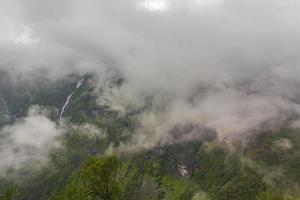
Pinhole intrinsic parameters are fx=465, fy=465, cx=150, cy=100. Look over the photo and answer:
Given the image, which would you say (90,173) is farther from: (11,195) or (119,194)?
(11,195)

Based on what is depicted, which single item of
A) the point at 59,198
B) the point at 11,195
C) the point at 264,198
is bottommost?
the point at 264,198

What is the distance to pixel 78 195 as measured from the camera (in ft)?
268

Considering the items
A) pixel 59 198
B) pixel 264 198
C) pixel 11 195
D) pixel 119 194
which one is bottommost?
pixel 264 198

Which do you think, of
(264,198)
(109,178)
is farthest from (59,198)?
(264,198)

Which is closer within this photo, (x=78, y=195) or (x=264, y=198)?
(x=78, y=195)

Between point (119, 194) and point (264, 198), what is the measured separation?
73.8 metres

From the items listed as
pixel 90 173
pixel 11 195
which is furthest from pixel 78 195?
pixel 11 195

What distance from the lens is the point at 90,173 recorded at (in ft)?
269

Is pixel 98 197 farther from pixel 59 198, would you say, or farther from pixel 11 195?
pixel 11 195

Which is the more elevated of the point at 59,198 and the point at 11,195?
the point at 11,195

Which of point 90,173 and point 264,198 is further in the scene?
point 264,198

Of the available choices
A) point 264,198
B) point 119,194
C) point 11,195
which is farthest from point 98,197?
point 264,198

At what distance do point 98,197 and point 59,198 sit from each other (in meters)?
7.03

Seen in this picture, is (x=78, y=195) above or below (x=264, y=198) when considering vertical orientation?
above
